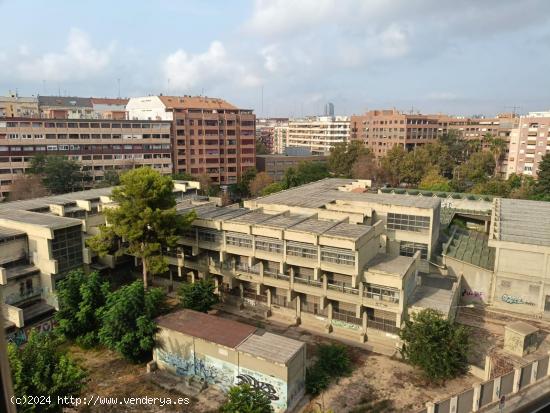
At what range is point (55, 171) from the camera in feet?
227

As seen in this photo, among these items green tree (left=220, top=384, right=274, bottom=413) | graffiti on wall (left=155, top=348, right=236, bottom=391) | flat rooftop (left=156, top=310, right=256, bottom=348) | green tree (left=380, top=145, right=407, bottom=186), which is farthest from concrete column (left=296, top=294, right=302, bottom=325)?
green tree (left=380, top=145, right=407, bottom=186)

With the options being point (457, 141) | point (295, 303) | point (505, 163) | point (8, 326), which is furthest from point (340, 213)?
point (505, 163)

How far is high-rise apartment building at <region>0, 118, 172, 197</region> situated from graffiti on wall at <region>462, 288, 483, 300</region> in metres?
64.8

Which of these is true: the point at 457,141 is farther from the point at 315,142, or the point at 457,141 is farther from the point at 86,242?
the point at 86,242

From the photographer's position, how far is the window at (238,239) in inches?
1312

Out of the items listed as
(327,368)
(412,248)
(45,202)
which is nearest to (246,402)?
(327,368)

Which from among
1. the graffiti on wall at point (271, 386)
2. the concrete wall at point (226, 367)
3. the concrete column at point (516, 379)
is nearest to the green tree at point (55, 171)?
the concrete wall at point (226, 367)

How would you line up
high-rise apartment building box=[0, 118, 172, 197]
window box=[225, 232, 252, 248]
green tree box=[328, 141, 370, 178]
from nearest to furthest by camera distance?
window box=[225, 232, 252, 248] < high-rise apartment building box=[0, 118, 172, 197] < green tree box=[328, 141, 370, 178]

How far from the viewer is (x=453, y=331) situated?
24.9 meters

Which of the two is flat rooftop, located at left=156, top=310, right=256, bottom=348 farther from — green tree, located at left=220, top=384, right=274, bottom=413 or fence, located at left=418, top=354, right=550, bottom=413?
fence, located at left=418, top=354, right=550, bottom=413

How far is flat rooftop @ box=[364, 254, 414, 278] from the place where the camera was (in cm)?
2861

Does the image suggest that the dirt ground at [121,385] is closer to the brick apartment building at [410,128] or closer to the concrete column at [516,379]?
the concrete column at [516,379]

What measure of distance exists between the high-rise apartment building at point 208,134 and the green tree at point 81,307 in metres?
59.2

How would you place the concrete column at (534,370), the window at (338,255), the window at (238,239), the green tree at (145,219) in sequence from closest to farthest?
the concrete column at (534,370)
the window at (338,255)
the green tree at (145,219)
the window at (238,239)
